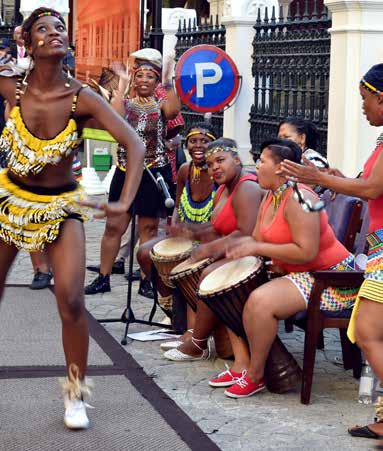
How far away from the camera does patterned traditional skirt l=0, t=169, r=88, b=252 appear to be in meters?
5.20

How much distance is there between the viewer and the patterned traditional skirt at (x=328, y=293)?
19.0ft

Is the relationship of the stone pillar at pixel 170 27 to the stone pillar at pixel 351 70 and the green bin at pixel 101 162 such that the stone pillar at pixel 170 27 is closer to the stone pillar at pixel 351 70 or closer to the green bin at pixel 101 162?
the green bin at pixel 101 162

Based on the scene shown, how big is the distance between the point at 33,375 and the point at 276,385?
143 cm

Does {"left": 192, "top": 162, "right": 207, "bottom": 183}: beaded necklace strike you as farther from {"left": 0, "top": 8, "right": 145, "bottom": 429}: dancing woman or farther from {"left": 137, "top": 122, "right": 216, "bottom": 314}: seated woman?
{"left": 0, "top": 8, "right": 145, "bottom": 429}: dancing woman

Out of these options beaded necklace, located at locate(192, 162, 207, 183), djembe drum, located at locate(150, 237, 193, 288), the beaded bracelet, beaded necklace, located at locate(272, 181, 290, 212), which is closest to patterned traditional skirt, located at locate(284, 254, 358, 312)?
beaded necklace, located at locate(272, 181, 290, 212)

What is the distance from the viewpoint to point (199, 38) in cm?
1455

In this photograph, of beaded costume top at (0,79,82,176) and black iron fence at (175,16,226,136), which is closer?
beaded costume top at (0,79,82,176)

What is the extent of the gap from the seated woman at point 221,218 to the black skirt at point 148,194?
202 cm

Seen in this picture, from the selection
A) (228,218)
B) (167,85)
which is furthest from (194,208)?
(167,85)

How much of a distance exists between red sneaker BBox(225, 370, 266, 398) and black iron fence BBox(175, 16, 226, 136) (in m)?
7.73

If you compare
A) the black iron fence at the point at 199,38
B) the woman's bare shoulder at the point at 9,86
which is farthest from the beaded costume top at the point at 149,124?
the black iron fence at the point at 199,38

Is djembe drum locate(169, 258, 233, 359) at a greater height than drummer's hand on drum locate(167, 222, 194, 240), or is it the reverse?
drummer's hand on drum locate(167, 222, 194, 240)

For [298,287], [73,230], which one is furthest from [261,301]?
[73,230]

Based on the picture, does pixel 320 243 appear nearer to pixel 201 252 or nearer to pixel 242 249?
pixel 242 249
